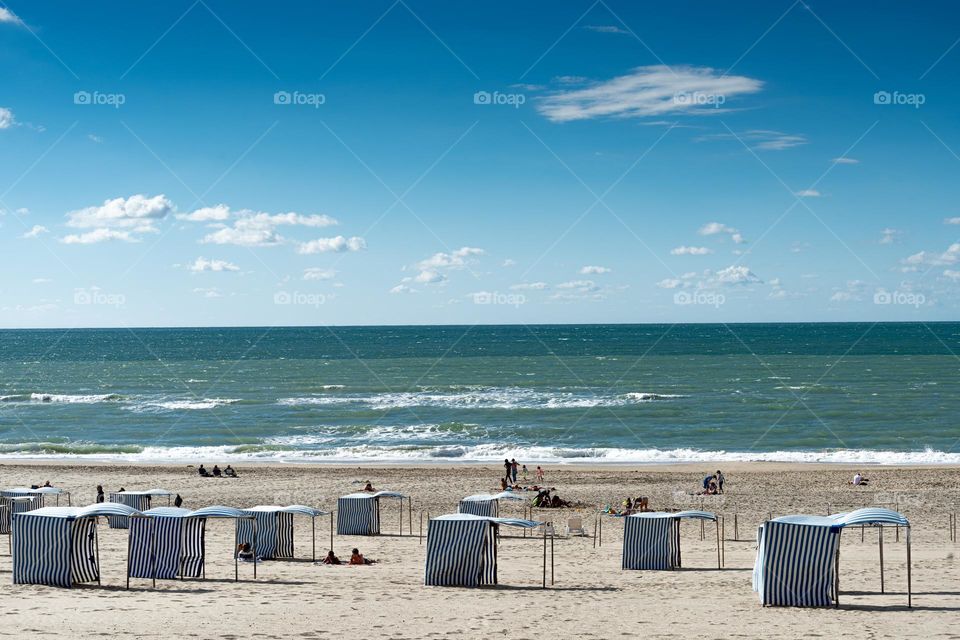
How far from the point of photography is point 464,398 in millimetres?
70438

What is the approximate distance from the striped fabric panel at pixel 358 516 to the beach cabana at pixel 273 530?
350 centimetres

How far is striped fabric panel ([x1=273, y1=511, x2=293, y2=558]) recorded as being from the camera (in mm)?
22709

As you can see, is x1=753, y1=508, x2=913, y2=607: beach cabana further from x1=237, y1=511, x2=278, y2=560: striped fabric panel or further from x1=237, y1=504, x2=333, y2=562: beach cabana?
x1=237, y1=511, x2=278, y2=560: striped fabric panel

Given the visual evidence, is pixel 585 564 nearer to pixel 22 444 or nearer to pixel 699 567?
pixel 699 567

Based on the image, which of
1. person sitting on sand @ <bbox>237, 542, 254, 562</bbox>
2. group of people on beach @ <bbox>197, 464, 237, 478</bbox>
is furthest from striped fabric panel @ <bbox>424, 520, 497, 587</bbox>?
group of people on beach @ <bbox>197, 464, 237, 478</bbox>

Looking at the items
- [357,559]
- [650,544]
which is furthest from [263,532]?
[650,544]

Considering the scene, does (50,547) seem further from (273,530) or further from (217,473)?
(217,473)

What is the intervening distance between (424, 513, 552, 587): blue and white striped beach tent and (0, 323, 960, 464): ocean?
2675cm

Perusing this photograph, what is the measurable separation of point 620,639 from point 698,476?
2491 centimetres

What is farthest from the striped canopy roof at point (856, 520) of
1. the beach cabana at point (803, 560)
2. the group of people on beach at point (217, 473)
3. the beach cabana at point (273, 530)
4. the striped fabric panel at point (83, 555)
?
the group of people on beach at point (217, 473)

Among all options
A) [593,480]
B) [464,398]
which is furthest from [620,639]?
[464,398]

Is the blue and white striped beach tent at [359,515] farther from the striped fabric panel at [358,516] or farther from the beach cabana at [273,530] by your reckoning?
the beach cabana at [273,530]

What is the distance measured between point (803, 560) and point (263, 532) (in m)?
12.7

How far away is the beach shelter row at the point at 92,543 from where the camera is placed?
17.7 m
